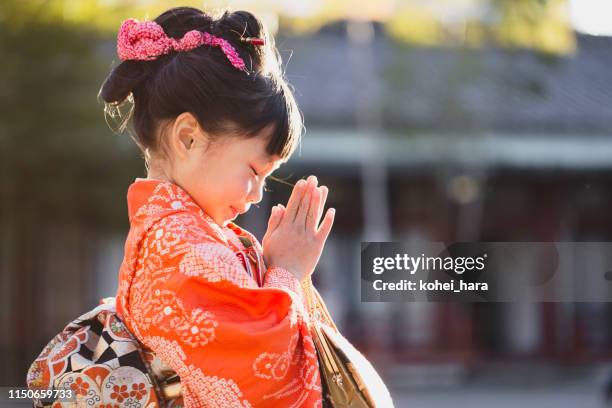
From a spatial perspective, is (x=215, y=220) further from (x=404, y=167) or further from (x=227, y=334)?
(x=404, y=167)

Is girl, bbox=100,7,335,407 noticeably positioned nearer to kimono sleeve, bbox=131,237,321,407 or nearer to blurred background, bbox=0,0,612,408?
kimono sleeve, bbox=131,237,321,407

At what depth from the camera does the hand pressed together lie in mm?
1344

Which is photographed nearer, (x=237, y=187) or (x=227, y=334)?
(x=227, y=334)

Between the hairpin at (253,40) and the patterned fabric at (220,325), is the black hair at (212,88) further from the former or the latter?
the patterned fabric at (220,325)

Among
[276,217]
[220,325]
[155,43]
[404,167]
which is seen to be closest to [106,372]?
[220,325]

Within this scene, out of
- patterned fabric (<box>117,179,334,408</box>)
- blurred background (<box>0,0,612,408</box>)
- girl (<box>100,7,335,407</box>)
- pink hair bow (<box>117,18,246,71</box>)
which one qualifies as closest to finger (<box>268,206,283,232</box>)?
girl (<box>100,7,335,407</box>)

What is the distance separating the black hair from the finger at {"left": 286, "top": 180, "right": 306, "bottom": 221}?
50 millimetres

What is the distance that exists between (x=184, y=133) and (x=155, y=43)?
15 cm

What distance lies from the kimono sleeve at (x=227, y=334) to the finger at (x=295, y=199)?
141 millimetres

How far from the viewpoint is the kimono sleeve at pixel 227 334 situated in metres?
1.22

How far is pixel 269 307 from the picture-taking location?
124 cm

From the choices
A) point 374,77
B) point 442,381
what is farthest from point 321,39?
point 442,381

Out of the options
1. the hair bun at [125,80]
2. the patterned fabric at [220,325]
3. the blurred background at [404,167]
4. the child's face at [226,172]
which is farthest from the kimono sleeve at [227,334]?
the blurred background at [404,167]

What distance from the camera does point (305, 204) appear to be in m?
1.37
